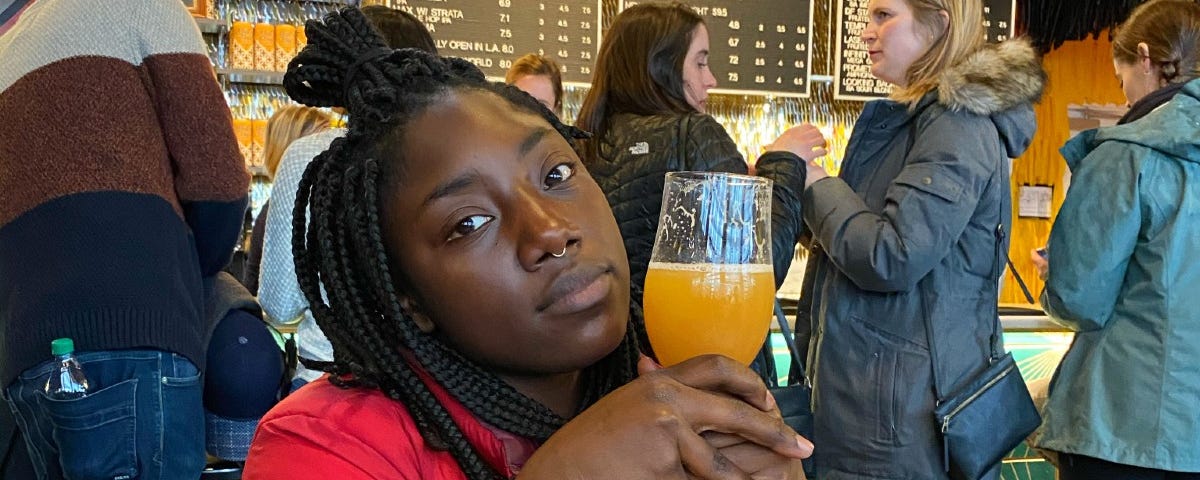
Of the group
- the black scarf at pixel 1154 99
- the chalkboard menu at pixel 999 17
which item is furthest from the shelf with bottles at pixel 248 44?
the chalkboard menu at pixel 999 17

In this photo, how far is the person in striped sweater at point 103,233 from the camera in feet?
5.14

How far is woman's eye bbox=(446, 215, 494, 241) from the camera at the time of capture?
837mm

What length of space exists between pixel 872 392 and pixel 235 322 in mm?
1358

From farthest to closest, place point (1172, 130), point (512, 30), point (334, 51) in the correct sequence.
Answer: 1. point (512, 30)
2. point (1172, 130)
3. point (334, 51)

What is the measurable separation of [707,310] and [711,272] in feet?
0.13

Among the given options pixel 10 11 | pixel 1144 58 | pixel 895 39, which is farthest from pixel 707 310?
pixel 10 11

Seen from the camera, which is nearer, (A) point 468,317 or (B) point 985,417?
(A) point 468,317

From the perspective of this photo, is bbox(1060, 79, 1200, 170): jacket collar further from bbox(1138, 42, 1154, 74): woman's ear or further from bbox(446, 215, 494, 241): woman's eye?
bbox(446, 215, 494, 241): woman's eye

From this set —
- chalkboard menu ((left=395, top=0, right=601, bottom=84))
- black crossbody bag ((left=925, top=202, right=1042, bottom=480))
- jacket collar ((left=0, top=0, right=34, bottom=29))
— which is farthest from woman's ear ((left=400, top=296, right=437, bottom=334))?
chalkboard menu ((left=395, top=0, right=601, bottom=84))

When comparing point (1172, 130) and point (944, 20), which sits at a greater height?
point (944, 20)

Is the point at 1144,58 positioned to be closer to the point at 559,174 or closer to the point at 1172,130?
the point at 1172,130

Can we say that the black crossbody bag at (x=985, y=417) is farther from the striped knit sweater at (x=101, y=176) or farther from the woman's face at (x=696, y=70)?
the striped knit sweater at (x=101, y=176)

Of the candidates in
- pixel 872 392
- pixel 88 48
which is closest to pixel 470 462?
pixel 88 48

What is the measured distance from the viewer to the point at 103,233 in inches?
62.4
